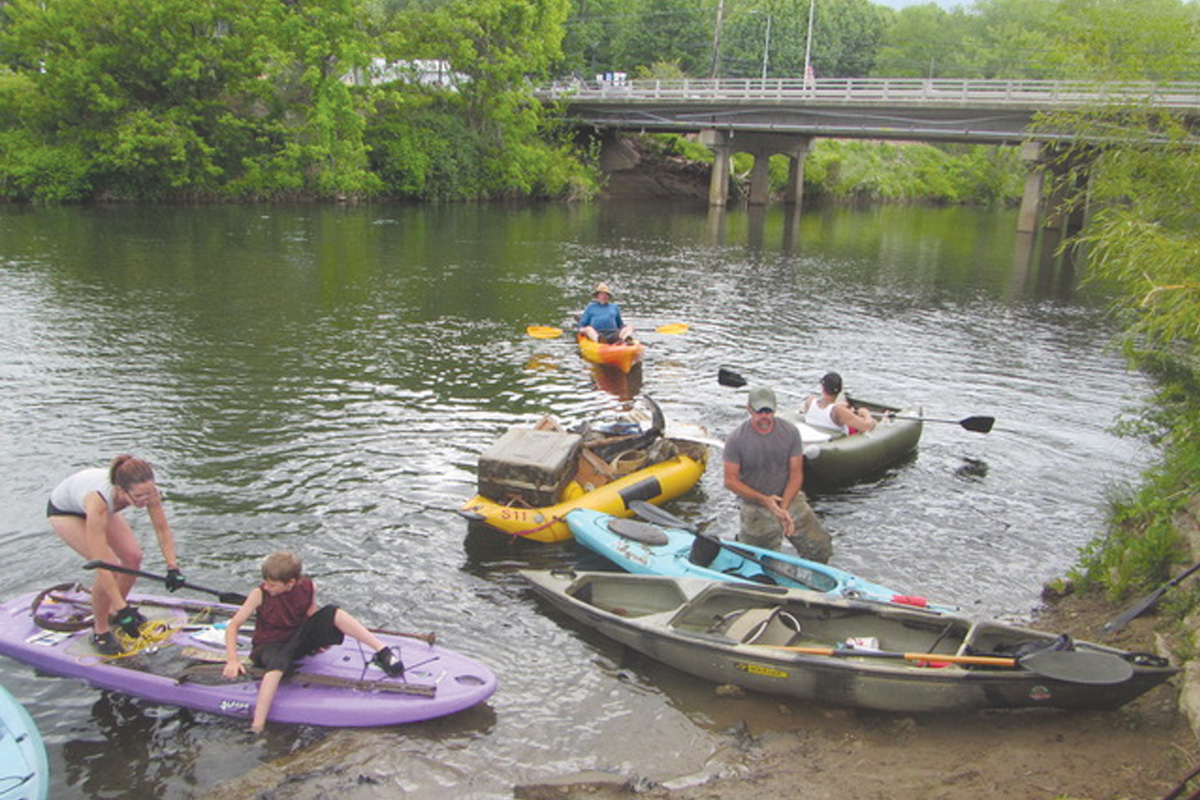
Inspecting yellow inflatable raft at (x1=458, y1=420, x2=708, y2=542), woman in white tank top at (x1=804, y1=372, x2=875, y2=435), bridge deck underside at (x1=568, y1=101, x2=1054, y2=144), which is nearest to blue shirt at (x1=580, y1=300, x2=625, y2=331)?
woman in white tank top at (x1=804, y1=372, x2=875, y2=435)

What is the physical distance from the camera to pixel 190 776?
611 cm

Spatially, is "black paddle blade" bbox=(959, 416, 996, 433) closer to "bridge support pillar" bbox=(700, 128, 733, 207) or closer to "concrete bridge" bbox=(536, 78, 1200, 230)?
"concrete bridge" bbox=(536, 78, 1200, 230)

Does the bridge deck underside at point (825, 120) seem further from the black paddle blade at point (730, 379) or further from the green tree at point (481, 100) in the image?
the black paddle blade at point (730, 379)

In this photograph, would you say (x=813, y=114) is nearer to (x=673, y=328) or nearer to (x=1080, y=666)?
(x=673, y=328)

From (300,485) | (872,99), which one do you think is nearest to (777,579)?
(300,485)

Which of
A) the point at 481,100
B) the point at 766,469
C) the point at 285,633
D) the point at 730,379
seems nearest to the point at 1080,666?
the point at 766,469

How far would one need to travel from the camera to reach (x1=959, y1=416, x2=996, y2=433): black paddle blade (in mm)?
12547

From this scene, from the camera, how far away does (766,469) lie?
8.30m

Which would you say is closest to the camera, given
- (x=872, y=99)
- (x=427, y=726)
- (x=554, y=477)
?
(x=427, y=726)

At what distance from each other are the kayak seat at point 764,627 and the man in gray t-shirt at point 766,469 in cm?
117

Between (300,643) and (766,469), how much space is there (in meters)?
4.15

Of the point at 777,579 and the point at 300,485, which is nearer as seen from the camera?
the point at 777,579

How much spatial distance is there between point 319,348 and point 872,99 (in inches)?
1324

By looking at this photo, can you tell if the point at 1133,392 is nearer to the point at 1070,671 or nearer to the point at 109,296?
the point at 1070,671
